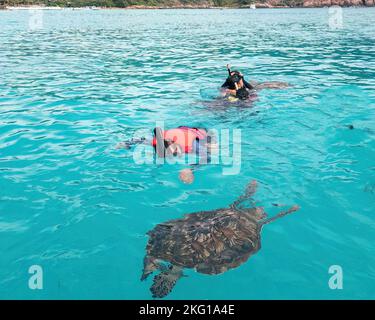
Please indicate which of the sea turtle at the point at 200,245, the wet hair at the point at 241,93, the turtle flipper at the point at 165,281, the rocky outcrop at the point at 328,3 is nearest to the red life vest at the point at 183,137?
the sea turtle at the point at 200,245

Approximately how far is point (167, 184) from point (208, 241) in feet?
8.95

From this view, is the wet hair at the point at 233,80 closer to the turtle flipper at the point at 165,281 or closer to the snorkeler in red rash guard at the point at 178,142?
the snorkeler in red rash guard at the point at 178,142

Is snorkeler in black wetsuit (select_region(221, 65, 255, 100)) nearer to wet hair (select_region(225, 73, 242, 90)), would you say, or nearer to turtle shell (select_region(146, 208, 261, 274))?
wet hair (select_region(225, 73, 242, 90))

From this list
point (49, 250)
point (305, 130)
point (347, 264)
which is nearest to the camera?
point (347, 264)

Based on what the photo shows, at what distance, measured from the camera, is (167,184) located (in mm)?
7773

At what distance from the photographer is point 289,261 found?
5.42 m

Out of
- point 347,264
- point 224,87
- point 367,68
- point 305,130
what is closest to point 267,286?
point 347,264

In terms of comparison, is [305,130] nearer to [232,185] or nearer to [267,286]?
[232,185]

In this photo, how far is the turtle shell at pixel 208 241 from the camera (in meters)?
5.04

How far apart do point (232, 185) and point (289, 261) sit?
8.13 feet

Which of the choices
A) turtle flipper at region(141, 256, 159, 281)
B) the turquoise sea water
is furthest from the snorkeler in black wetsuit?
turtle flipper at region(141, 256, 159, 281)

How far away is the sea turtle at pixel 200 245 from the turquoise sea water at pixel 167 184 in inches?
7.3

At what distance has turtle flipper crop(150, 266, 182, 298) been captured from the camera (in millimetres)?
4668
